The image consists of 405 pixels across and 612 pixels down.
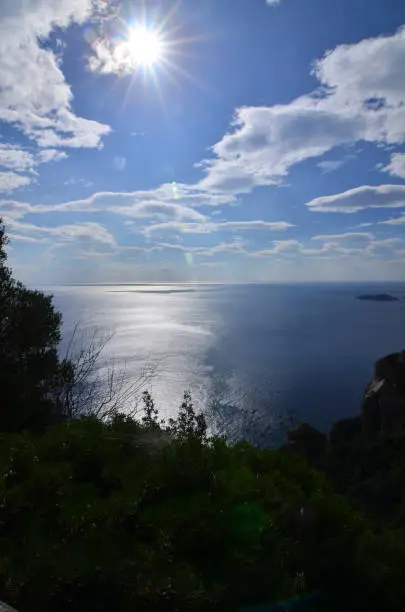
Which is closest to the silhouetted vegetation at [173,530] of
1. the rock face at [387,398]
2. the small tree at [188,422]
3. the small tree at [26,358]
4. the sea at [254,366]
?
the small tree at [26,358]

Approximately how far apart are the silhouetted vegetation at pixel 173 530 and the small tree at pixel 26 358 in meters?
5.58

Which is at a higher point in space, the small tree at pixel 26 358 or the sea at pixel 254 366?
the small tree at pixel 26 358

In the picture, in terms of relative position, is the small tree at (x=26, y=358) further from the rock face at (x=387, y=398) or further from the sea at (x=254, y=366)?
the rock face at (x=387, y=398)

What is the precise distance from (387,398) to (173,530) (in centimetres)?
5137

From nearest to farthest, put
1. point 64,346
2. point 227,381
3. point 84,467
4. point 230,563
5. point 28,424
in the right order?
point 230,563 < point 84,467 < point 28,424 < point 227,381 < point 64,346

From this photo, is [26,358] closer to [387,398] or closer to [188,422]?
[188,422]

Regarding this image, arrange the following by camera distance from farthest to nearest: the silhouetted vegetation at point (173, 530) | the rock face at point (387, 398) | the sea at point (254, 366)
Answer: the sea at point (254, 366), the rock face at point (387, 398), the silhouetted vegetation at point (173, 530)

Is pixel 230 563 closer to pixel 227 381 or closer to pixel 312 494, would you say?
pixel 312 494

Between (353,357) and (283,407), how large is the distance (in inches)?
1530

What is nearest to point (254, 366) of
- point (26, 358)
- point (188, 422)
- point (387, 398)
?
point (387, 398)

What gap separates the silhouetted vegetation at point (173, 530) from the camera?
3465mm

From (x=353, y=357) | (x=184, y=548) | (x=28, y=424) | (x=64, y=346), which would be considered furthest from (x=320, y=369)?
(x=184, y=548)

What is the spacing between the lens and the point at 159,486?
15.9 ft

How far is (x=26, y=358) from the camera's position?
13.0 metres
